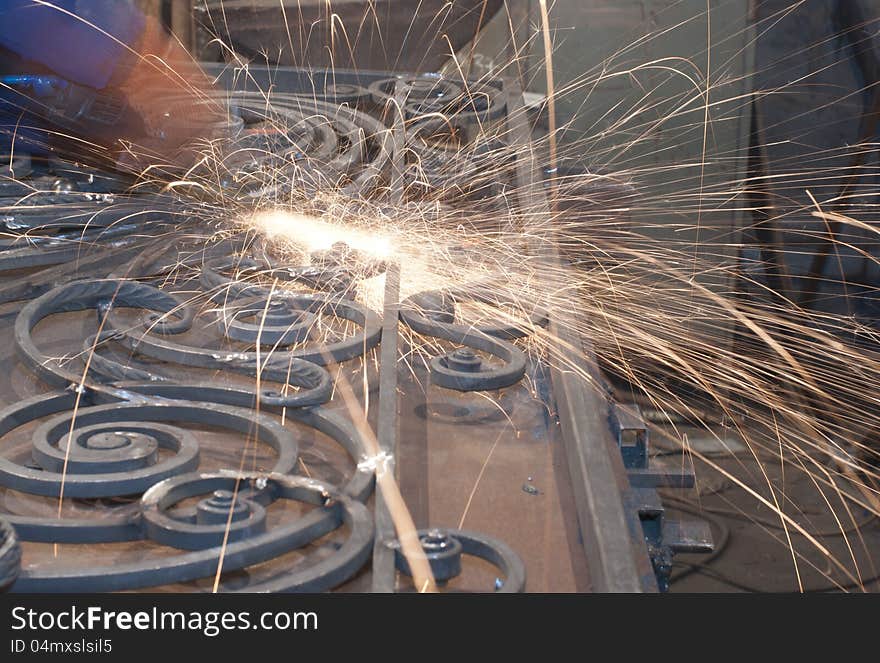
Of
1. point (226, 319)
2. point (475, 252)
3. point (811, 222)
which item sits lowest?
point (226, 319)

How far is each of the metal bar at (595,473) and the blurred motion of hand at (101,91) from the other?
134 cm

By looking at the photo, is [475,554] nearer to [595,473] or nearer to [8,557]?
[595,473]

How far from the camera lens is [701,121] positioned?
4453mm

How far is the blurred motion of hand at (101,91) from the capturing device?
2.58 metres

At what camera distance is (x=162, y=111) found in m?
2.77

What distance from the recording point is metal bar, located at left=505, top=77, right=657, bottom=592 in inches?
44.4

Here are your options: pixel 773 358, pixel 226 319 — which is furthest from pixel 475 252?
pixel 773 358

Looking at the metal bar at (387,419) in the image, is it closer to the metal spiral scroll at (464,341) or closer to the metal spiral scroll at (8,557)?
the metal spiral scroll at (464,341)

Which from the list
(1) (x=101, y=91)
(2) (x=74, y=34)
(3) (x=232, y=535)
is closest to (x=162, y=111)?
(1) (x=101, y=91)

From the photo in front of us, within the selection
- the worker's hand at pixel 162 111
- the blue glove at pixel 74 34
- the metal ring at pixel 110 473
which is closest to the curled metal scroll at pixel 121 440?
the metal ring at pixel 110 473

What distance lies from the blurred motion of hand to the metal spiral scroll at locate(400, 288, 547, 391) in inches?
39.8

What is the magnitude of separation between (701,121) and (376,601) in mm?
3811

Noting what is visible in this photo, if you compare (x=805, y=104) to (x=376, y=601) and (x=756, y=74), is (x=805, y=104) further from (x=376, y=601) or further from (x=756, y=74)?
(x=376, y=601)

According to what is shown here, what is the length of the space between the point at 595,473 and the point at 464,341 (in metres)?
0.50
